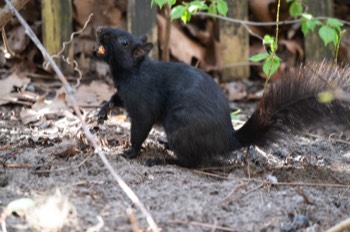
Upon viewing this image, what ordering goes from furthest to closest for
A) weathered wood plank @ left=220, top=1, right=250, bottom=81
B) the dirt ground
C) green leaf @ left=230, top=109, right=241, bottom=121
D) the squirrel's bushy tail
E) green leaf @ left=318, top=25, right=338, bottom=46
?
weathered wood plank @ left=220, top=1, right=250, bottom=81
green leaf @ left=230, top=109, right=241, bottom=121
green leaf @ left=318, top=25, right=338, bottom=46
the squirrel's bushy tail
the dirt ground

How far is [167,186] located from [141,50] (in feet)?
3.84

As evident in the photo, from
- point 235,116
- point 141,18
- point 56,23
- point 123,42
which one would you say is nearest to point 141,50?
point 123,42

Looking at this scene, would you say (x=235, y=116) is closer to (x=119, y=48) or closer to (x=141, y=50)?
(x=141, y=50)

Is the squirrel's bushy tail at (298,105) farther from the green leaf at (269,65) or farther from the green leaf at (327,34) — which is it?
the green leaf at (327,34)

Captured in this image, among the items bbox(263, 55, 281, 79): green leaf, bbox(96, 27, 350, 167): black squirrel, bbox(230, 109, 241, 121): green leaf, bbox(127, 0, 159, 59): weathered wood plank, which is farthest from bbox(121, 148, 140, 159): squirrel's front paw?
bbox(127, 0, 159, 59): weathered wood plank

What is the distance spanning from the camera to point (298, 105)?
165 inches

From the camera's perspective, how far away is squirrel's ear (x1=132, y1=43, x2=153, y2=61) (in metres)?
4.55

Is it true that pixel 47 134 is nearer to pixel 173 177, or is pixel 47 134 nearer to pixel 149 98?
pixel 149 98

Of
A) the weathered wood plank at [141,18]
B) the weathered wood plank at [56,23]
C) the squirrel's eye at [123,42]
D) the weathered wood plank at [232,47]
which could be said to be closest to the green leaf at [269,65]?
the squirrel's eye at [123,42]

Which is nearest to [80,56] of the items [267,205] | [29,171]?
[29,171]

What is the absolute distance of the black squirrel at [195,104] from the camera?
4.17 m

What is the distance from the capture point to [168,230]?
3.23m

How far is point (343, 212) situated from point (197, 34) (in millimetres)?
3727

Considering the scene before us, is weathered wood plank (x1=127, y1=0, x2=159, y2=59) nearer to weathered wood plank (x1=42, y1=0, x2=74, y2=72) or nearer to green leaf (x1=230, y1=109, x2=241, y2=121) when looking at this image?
weathered wood plank (x1=42, y1=0, x2=74, y2=72)
